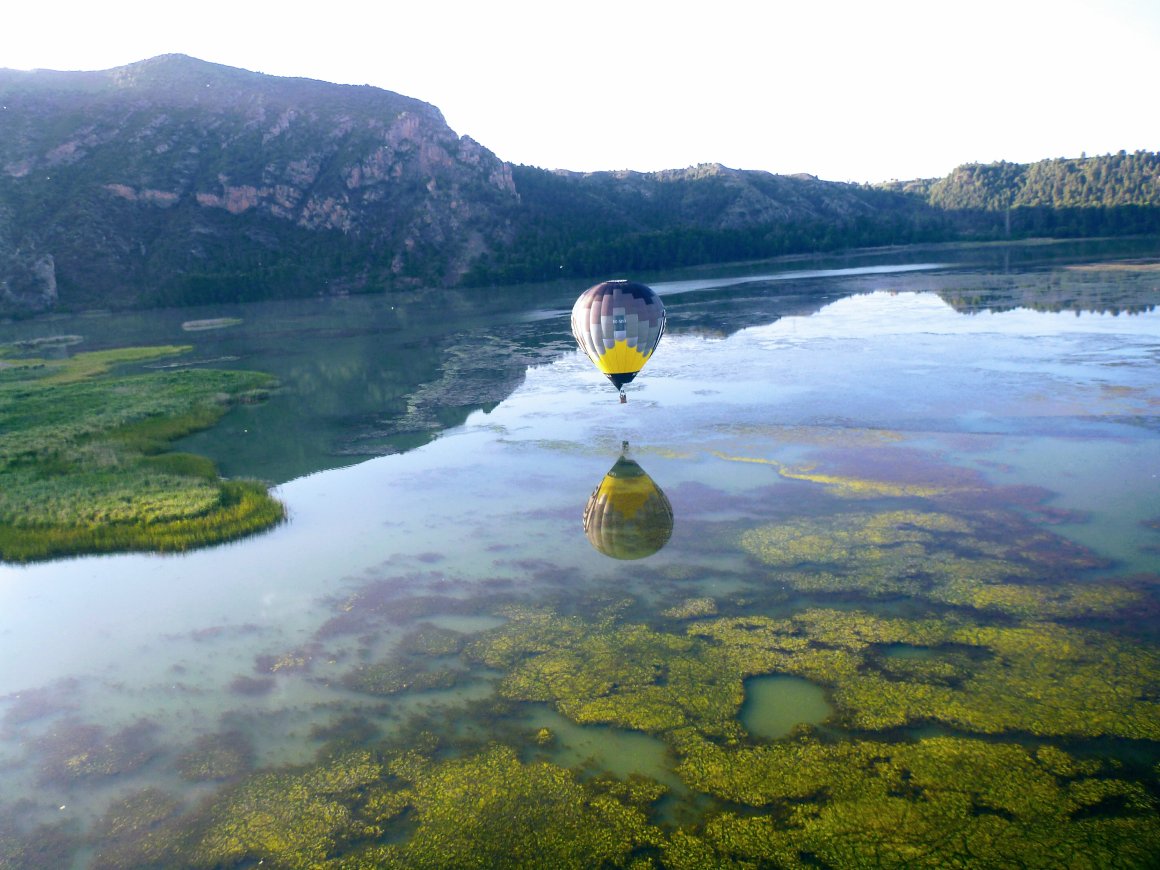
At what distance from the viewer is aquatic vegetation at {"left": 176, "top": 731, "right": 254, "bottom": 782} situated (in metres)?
9.83

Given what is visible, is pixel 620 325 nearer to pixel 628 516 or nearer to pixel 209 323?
pixel 628 516

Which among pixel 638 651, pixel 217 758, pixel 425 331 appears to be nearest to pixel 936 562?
pixel 638 651

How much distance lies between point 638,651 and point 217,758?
559 cm

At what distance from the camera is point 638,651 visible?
38.5 ft

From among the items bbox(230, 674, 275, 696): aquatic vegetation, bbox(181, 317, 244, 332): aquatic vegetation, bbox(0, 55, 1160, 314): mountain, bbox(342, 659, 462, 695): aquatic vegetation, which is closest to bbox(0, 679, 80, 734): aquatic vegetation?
bbox(230, 674, 275, 696): aquatic vegetation

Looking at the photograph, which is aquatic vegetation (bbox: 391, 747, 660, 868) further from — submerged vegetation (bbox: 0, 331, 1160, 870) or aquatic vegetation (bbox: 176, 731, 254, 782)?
aquatic vegetation (bbox: 176, 731, 254, 782)

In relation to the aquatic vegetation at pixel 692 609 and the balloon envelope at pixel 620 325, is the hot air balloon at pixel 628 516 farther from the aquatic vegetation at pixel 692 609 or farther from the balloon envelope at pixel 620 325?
the balloon envelope at pixel 620 325

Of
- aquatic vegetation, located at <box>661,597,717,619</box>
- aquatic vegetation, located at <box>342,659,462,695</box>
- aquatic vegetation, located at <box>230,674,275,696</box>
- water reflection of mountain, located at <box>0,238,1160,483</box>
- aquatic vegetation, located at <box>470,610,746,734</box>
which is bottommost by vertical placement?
aquatic vegetation, located at <box>230,674,275,696</box>

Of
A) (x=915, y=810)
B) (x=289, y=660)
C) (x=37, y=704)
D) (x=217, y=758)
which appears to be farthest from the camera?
(x=289, y=660)

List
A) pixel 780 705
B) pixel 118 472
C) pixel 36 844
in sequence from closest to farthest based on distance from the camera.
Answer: pixel 36 844 → pixel 780 705 → pixel 118 472

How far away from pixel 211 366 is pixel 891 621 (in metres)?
40.5

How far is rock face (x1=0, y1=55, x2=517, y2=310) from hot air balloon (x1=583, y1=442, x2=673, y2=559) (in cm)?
8774

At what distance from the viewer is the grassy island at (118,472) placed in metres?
18.0

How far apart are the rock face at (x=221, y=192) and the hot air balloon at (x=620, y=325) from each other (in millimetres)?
82007
